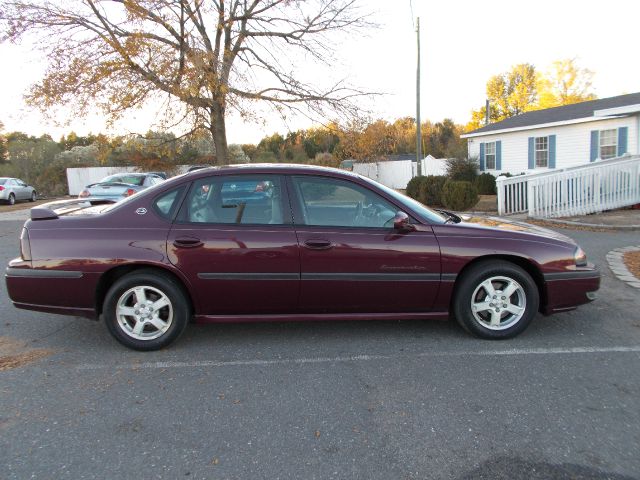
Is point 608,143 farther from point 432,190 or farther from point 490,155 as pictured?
point 432,190

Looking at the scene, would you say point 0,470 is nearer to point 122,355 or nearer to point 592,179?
point 122,355

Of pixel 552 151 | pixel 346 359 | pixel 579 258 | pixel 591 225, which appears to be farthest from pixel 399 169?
pixel 346 359

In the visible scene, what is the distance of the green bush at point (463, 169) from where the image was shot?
2242cm

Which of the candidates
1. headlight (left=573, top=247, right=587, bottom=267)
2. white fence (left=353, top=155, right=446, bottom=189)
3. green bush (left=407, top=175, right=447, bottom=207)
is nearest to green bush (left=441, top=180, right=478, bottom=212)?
green bush (left=407, top=175, right=447, bottom=207)

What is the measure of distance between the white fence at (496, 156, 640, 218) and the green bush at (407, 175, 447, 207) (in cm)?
241

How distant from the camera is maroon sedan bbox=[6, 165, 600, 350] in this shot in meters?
3.79

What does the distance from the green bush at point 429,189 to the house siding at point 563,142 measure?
5059 millimetres

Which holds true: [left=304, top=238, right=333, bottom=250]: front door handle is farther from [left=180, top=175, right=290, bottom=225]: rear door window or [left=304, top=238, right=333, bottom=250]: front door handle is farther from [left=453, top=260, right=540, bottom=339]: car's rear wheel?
[left=453, top=260, right=540, bottom=339]: car's rear wheel

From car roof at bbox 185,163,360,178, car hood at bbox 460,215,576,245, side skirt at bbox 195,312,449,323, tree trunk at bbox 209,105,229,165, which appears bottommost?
side skirt at bbox 195,312,449,323

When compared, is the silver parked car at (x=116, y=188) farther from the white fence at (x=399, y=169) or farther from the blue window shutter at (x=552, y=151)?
the white fence at (x=399, y=169)

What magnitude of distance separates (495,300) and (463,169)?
19.8 m

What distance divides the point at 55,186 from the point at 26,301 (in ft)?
100

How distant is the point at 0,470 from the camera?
238 centimetres

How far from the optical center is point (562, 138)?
17969 millimetres
